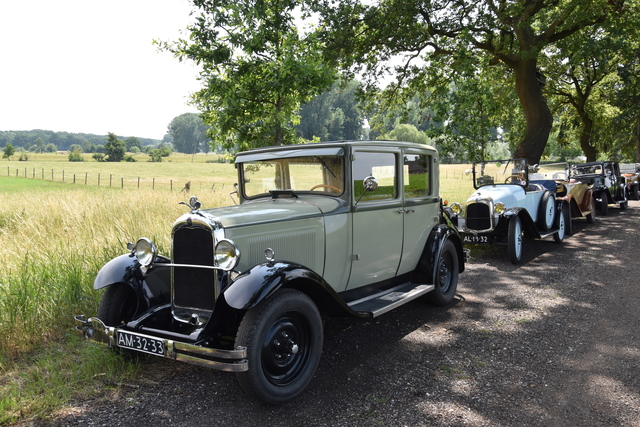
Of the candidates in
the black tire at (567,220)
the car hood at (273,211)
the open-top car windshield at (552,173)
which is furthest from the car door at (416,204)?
the open-top car windshield at (552,173)

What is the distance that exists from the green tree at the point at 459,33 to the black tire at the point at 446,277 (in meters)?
8.07

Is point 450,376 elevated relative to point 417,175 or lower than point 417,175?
lower

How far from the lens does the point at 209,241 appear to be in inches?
143

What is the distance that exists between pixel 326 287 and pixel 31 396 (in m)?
2.40

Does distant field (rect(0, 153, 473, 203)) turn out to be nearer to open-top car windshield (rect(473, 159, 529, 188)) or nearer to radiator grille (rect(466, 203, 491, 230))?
open-top car windshield (rect(473, 159, 529, 188))

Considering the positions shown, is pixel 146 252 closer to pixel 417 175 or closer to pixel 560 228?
pixel 417 175

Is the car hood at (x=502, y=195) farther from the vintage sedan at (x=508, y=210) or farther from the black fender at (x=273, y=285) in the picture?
the black fender at (x=273, y=285)

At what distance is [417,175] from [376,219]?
106 centimetres

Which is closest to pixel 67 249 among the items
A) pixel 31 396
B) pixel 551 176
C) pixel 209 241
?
pixel 31 396

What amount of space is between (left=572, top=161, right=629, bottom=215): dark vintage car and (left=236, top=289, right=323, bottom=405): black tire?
43.8ft

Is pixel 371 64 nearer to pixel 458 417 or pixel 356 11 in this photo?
pixel 356 11

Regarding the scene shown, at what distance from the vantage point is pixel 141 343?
3.35m


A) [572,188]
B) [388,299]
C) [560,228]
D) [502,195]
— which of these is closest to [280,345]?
[388,299]

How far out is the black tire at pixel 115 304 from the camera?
12.8 ft
